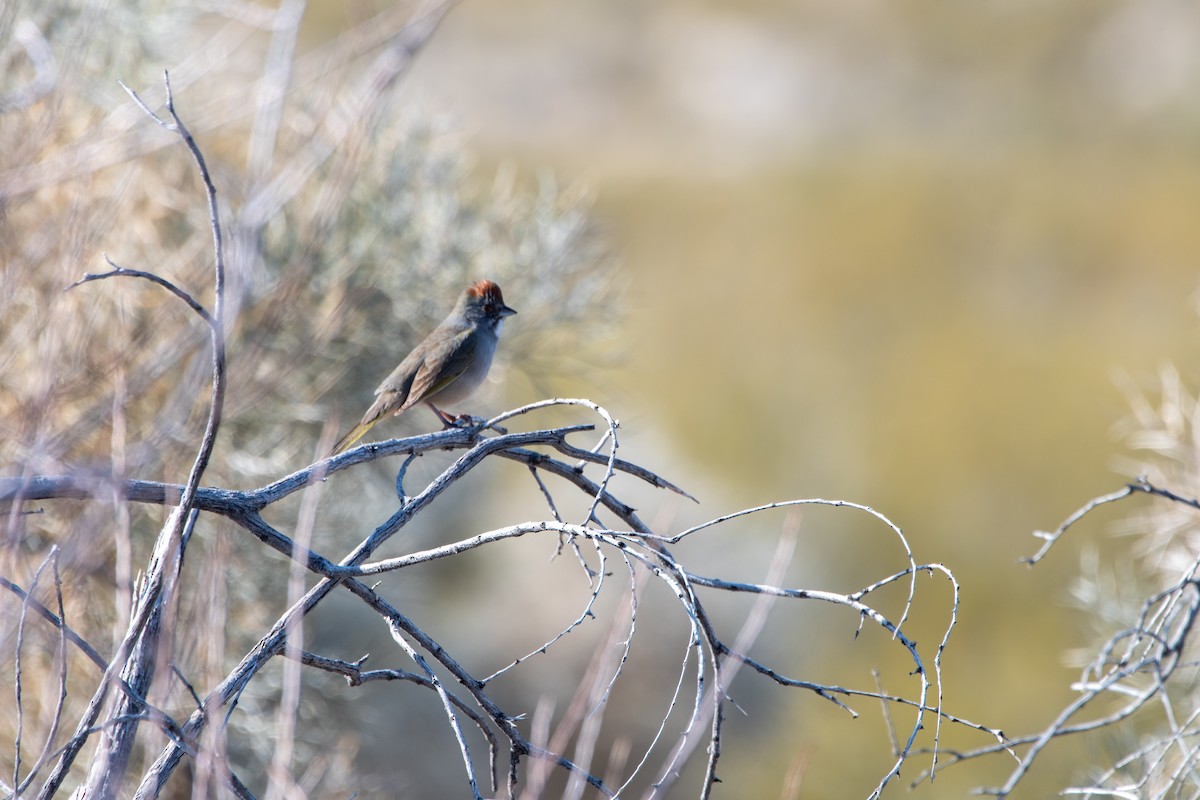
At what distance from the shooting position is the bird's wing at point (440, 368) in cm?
568

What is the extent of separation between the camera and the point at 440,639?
12.6 m

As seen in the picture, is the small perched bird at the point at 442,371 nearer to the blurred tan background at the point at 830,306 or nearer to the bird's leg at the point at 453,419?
the bird's leg at the point at 453,419

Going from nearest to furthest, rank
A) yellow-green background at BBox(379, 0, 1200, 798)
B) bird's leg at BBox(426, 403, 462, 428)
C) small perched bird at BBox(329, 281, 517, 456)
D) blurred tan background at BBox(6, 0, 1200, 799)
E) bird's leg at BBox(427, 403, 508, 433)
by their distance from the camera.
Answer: small perched bird at BBox(329, 281, 517, 456) → bird's leg at BBox(427, 403, 508, 433) → bird's leg at BBox(426, 403, 462, 428) → blurred tan background at BBox(6, 0, 1200, 799) → yellow-green background at BBox(379, 0, 1200, 798)

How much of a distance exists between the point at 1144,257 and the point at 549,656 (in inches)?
698

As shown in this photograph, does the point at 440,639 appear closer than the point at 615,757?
No

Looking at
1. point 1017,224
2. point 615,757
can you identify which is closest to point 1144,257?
point 1017,224

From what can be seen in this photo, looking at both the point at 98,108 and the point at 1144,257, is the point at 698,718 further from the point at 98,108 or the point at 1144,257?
the point at 1144,257

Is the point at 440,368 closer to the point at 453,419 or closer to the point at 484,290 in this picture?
the point at 453,419

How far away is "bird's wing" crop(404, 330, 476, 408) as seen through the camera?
5676 mm

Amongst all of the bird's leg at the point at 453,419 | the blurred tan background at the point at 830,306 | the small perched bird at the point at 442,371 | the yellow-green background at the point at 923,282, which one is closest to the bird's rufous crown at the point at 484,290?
the small perched bird at the point at 442,371

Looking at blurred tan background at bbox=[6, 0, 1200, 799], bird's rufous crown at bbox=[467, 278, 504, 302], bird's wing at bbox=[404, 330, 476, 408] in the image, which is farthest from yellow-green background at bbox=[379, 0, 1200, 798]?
bird's wing at bbox=[404, 330, 476, 408]

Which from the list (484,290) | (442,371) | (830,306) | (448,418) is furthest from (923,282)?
(442,371)

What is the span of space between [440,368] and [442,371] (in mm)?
19

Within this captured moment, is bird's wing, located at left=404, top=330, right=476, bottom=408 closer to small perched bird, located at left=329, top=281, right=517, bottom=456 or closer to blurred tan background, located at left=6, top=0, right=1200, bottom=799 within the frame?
small perched bird, located at left=329, top=281, right=517, bottom=456
